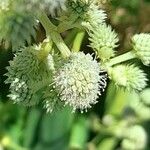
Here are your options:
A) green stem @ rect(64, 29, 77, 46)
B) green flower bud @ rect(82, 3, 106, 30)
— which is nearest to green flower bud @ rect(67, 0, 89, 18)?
green flower bud @ rect(82, 3, 106, 30)

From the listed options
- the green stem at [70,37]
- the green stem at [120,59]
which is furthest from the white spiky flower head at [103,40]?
the green stem at [70,37]

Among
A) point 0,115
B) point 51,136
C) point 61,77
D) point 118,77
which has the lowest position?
point 51,136

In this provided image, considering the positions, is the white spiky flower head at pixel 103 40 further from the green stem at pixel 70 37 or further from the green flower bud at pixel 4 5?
the green flower bud at pixel 4 5

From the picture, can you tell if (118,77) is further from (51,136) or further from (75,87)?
(51,136)

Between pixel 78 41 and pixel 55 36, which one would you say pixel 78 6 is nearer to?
pixel 55 36

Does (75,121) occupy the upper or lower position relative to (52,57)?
lower

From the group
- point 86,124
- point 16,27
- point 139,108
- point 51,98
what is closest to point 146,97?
point 139,108

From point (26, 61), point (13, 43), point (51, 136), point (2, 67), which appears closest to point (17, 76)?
point (26, 61)
